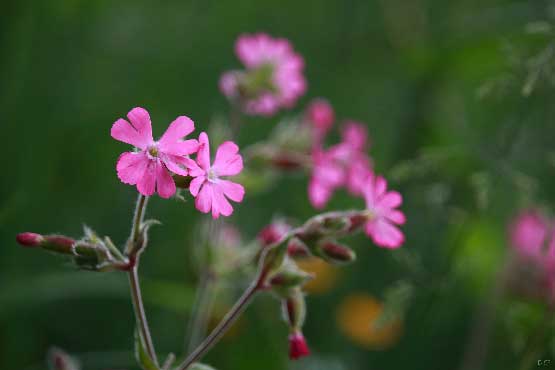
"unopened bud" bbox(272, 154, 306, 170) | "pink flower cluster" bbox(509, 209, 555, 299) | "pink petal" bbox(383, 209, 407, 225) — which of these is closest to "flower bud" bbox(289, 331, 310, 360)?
"pink petal" bbox(383, 209, 407, 225)

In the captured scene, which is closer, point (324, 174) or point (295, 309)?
point (295, 309)

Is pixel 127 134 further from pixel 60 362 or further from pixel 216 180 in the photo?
pixel 60 362

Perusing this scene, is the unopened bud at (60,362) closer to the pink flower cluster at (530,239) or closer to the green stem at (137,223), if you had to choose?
the green stem at (137,223)

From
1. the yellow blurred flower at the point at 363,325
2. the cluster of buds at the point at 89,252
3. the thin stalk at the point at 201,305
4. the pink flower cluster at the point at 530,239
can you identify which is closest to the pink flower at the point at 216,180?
the cluster of buds at the point at 89,252

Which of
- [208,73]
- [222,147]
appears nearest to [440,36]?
[208,73]

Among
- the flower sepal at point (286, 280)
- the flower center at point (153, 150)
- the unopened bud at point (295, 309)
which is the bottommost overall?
the unopened bud at point (295, 309)

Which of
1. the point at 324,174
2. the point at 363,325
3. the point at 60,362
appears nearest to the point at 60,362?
the point at 60,362

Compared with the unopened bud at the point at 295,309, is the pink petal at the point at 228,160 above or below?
above
